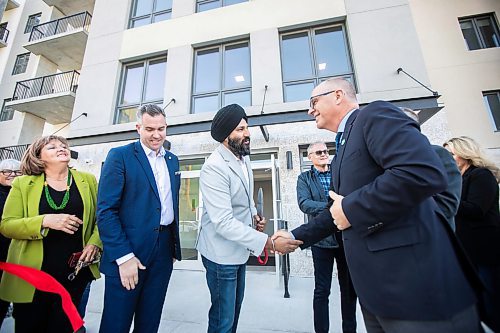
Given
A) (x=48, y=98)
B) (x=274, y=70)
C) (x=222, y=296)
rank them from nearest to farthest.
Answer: (x=222, y=296)
(x=274, y=70)
(x=48, y=98)

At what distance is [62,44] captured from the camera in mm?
10516

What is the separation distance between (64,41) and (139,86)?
6.64 meters

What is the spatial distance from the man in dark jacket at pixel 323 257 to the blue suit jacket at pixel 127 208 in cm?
171

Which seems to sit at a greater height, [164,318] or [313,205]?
[313,205]

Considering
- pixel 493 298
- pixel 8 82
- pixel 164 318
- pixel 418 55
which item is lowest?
pixel 164 318

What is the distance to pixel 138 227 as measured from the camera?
1.63 m

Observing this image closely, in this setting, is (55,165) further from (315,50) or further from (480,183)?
(315,50)

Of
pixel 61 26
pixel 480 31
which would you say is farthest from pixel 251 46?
pixel 61 26

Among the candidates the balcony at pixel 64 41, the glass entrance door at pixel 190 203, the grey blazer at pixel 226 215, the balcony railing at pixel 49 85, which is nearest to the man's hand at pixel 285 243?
the grey blazer at pixel 226 215

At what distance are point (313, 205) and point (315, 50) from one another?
534 cm

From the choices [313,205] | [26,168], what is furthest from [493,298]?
[26,168]

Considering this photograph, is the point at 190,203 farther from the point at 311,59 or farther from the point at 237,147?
the point at 311,59

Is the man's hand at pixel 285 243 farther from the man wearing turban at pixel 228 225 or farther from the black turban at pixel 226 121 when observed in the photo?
the black turban at pixel 226 121

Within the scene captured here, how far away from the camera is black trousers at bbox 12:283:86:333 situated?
1588 millimetres
